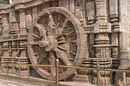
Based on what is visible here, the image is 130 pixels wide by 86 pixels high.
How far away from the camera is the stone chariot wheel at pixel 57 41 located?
22.2 ft

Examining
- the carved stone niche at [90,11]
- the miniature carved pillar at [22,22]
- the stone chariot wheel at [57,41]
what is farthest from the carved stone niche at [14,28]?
the carved stone niche at [90,11]

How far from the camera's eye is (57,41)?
7586mm

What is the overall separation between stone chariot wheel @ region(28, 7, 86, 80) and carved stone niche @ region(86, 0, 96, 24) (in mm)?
476

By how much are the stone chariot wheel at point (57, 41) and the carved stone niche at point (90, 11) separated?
18.7 inches

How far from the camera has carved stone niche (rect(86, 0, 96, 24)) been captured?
6.71 meters

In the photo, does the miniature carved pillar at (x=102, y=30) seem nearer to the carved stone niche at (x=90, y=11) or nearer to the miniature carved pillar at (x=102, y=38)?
the miniature carved pillar at (x=102, y=38)

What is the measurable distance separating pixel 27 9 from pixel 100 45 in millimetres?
5016

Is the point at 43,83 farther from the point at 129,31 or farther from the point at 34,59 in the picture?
the point at 129,31

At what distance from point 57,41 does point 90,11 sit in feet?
6.63

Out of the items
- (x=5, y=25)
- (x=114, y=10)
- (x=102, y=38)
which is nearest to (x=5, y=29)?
(x=5, y=25)

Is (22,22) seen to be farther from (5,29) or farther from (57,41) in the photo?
(57,41)

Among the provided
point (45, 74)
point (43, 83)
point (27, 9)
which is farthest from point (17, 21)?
point (43, 83)

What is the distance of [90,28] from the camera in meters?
6.63

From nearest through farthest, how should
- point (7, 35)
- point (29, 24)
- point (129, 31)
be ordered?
point (129, 31) → point (29, 24) → point (7, 35)
